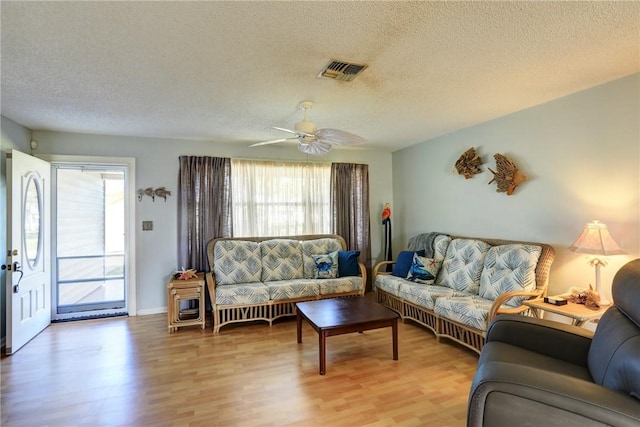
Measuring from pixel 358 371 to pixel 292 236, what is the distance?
2549 millimetres

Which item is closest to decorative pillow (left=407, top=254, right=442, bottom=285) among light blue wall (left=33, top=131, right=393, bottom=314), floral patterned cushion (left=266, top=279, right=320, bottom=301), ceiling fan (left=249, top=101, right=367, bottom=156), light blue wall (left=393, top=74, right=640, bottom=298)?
light blue wall (left=393, top=74, right=640, bottom=298)

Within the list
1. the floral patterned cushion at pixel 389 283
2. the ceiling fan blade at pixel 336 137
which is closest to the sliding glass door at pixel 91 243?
the ceiling fan blade at pixel 336 137

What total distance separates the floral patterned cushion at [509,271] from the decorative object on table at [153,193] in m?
4.17

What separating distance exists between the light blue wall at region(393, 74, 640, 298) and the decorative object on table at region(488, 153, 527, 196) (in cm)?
6

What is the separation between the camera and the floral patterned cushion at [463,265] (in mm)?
3654

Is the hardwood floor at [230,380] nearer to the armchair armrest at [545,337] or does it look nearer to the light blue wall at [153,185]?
the armchair armrest at [545,337]

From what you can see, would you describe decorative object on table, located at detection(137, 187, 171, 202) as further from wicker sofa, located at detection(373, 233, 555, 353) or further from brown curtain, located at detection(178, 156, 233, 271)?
wicker sofa, located at detection(373, 233, 555, 353)

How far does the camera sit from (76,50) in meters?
2.07

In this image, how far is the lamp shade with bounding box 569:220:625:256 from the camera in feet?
8.10

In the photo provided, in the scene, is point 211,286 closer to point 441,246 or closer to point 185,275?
point 185,275

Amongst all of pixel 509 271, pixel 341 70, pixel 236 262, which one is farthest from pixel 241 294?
pixel 509 271

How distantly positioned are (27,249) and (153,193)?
4.76ft

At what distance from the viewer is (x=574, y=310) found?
2502 millimetres

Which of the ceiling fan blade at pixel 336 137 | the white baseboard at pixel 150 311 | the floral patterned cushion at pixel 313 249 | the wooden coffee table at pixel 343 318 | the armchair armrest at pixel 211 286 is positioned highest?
the ceiling fan blade at pixel 336 137
